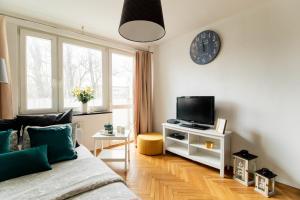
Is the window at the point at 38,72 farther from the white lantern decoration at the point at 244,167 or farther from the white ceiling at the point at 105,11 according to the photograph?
the white lantern decoration at the point at 244,167

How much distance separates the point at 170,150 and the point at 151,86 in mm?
1619

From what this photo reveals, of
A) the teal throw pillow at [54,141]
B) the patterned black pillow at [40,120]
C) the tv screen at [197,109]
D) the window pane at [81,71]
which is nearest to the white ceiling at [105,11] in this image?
the window pane at [81,71]

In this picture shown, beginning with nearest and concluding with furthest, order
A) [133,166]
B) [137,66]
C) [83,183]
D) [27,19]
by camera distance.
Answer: [83,183] → [27,19] → [133,166] → [137,66]

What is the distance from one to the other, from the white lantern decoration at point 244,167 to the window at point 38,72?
3.09m

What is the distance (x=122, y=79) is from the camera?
383cm

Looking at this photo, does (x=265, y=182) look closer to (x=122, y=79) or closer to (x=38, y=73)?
(x=122, y=79)

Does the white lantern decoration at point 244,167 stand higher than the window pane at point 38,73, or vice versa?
the window pane at point 38,73

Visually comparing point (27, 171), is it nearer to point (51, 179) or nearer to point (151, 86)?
point (51, 179)

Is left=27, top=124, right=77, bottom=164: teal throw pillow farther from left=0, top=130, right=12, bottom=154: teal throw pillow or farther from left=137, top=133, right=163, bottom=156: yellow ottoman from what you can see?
left=137, top=133, right=163, bottom=156: yellow ottoman

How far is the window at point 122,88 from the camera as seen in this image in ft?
12.2

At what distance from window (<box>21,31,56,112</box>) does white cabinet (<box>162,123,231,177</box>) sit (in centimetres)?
222

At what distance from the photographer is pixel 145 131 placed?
3.92 meters

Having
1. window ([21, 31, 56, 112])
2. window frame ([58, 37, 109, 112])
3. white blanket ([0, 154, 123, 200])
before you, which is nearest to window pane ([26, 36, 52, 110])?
window ([21, 31, 56, 112])

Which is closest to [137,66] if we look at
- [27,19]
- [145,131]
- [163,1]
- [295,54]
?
[145,131]
